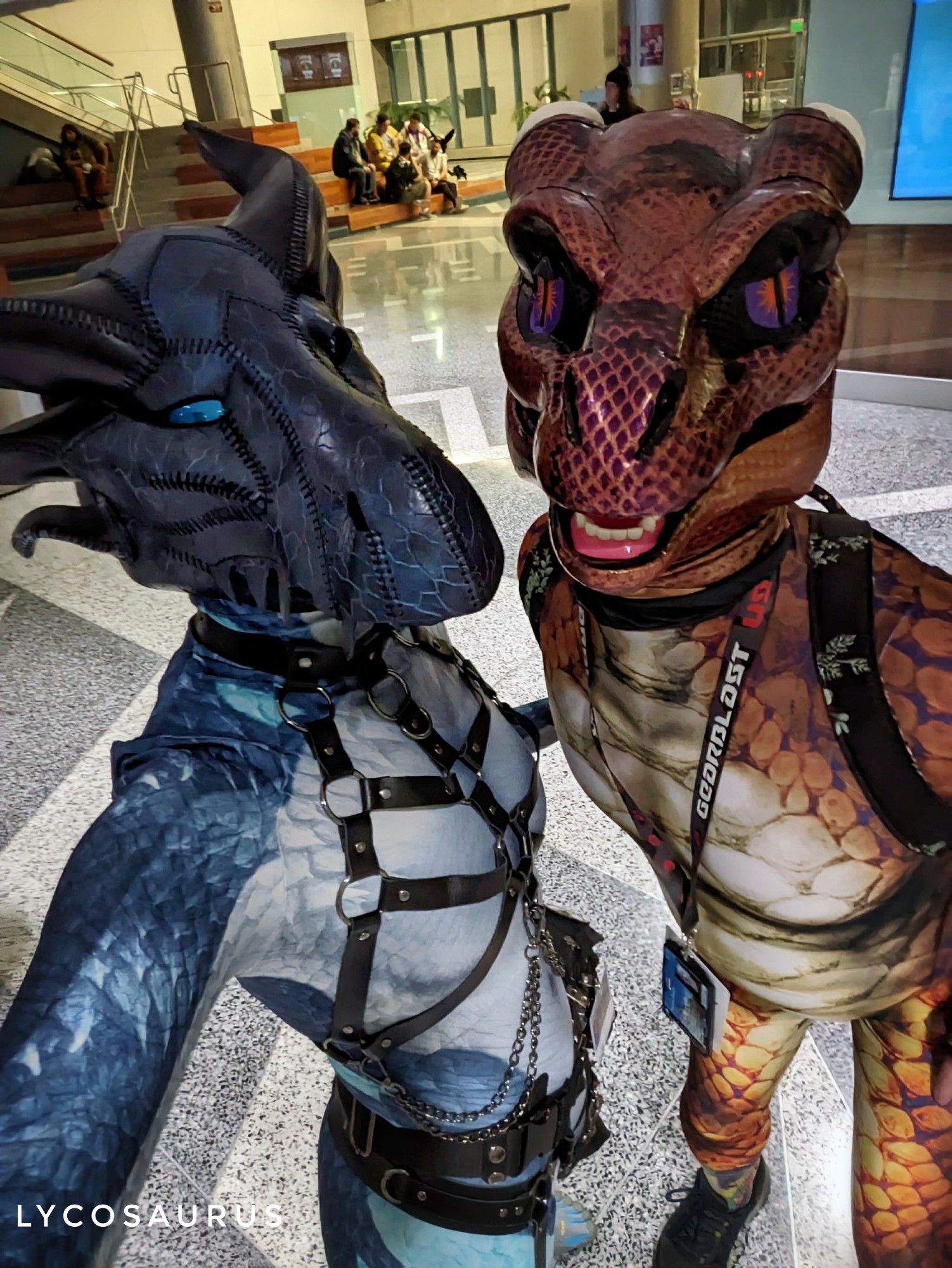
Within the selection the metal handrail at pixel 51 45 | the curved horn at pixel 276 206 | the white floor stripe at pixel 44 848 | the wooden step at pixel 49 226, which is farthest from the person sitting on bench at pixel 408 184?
the curved horn at pixel 276 206

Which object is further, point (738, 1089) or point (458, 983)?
point (738, 1089)

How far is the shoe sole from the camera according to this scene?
115 centimetres

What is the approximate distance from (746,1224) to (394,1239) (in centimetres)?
58

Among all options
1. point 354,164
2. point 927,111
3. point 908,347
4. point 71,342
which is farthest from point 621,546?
point 354,164

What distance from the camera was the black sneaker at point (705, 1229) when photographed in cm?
111

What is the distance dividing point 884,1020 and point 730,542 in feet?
1.48

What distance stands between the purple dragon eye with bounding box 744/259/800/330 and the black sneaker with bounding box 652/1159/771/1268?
103cm

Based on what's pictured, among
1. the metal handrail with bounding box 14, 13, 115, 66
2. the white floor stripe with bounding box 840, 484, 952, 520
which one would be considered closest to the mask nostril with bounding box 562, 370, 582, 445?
the white floor stripe with bounding box 840, 484, 952, 520

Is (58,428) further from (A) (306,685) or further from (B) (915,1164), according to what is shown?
(B) (915,1164)

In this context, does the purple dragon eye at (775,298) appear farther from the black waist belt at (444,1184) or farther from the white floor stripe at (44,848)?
the white floor stripe at (44,848)

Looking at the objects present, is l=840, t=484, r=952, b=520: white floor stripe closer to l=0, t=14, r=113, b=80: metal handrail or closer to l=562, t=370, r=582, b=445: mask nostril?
l=562, t=370, r=582, b=445: mask nostril

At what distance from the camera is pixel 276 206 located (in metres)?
0.66

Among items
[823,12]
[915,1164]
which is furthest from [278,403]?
[823,12]

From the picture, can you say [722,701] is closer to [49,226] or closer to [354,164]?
[49,226]
